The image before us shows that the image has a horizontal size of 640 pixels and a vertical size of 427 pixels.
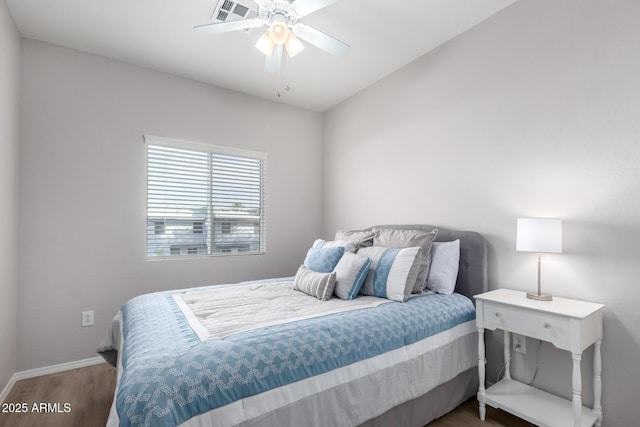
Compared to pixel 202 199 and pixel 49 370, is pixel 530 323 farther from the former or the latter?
pixel 49 370

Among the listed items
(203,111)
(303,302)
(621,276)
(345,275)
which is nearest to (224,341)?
(303,302)

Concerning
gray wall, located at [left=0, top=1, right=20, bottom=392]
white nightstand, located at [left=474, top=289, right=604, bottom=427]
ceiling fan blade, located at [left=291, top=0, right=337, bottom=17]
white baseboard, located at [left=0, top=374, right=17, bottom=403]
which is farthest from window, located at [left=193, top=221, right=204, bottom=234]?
white nightstand, located at [left=474, top=289, right=604, bottom=427]

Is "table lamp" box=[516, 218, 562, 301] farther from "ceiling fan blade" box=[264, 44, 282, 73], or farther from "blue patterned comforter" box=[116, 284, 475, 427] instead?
"ceiling fan blade" box=[264, 44, 282, 73]

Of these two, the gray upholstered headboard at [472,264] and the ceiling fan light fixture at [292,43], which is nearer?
the ceiling fan light fixture at [292,43]

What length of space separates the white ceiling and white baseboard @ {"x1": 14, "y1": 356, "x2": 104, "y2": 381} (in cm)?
273

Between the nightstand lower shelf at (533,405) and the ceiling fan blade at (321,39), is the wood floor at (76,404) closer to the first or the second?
the nightstand lower shelf at (533,405)

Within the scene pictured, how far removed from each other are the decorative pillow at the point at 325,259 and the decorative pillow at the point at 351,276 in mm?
130

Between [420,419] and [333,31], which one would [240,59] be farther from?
[420,419]

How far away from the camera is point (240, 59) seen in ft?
9.59

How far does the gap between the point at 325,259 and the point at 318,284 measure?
0.29 meters

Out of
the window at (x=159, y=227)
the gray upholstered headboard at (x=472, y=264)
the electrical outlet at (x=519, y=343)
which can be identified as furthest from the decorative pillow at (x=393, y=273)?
the window at (x=159, y=227)

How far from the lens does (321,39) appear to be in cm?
211

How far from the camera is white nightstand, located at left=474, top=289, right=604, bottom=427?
1588mm

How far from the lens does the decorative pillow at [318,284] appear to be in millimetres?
2191
